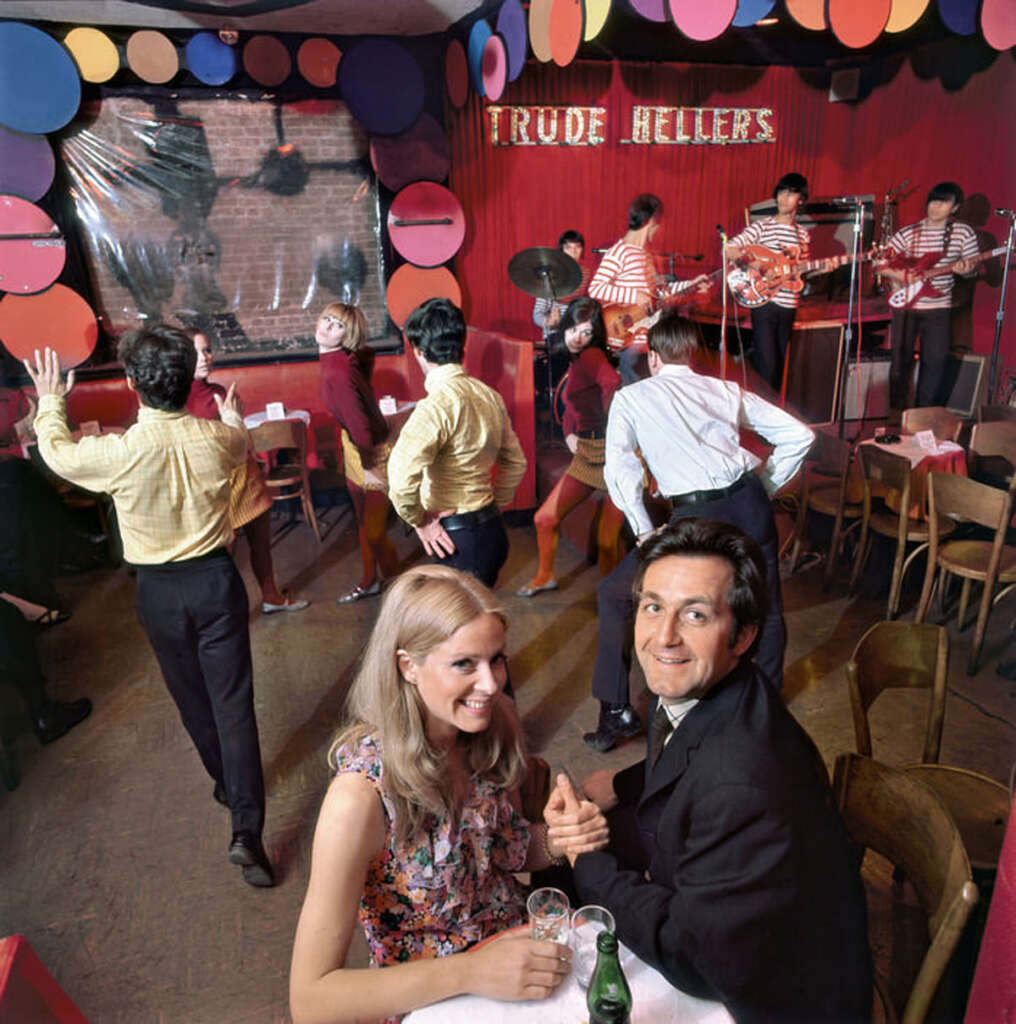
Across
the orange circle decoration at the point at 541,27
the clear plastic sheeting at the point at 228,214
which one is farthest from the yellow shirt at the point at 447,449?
the clear plastic sheeting at the point at 228,214

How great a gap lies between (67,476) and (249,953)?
1.50 metres

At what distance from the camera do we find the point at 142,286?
6.14 metres

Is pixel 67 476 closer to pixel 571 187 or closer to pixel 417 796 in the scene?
pixel 417 796

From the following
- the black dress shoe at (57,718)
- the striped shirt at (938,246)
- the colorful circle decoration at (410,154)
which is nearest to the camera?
the black dress shoe at (57,718)

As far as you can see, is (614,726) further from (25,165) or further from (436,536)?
(25,165)

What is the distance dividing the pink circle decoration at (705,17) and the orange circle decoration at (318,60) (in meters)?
3.88

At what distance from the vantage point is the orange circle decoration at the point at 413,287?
6.55m

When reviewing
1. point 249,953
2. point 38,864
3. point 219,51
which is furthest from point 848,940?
point 219,51

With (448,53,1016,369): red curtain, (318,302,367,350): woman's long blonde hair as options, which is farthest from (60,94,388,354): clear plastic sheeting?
(318,302,367,350): woman's long blonde hair

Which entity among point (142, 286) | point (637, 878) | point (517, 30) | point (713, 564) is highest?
point (517, 30)

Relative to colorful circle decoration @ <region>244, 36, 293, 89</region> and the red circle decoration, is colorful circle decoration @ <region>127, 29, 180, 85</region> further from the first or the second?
the red circle decoration

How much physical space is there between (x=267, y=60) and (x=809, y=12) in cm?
430

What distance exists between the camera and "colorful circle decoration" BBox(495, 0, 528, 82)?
4688 millimetres

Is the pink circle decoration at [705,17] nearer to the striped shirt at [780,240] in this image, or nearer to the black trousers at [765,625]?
the black trousers at [765,625]
